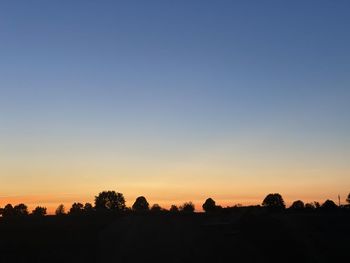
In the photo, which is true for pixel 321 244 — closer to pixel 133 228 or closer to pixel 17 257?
pixel 133 228

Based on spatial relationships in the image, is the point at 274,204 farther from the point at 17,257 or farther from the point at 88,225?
the point at 17,257

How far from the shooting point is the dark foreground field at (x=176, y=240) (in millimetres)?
57031

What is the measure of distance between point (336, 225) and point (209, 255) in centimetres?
4515

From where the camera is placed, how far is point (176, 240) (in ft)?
227

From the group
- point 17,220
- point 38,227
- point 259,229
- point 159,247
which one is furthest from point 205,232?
point 17,220

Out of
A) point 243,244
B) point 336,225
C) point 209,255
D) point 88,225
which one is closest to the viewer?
point 209,255

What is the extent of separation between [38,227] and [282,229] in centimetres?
3845

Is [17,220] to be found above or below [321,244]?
above

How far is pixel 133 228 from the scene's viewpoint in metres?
82.2

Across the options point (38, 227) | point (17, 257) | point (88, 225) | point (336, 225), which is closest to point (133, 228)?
point (88, 225)

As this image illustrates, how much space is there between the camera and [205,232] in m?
79.6

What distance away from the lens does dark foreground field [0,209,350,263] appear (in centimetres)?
5703

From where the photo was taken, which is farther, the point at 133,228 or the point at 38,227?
the point at 133,228

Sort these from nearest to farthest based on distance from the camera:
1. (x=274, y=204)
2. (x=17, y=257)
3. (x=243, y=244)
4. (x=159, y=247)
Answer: (x=17, y=257), (x=159, y=247), (x=243, y=244), (x=274, y=204)
